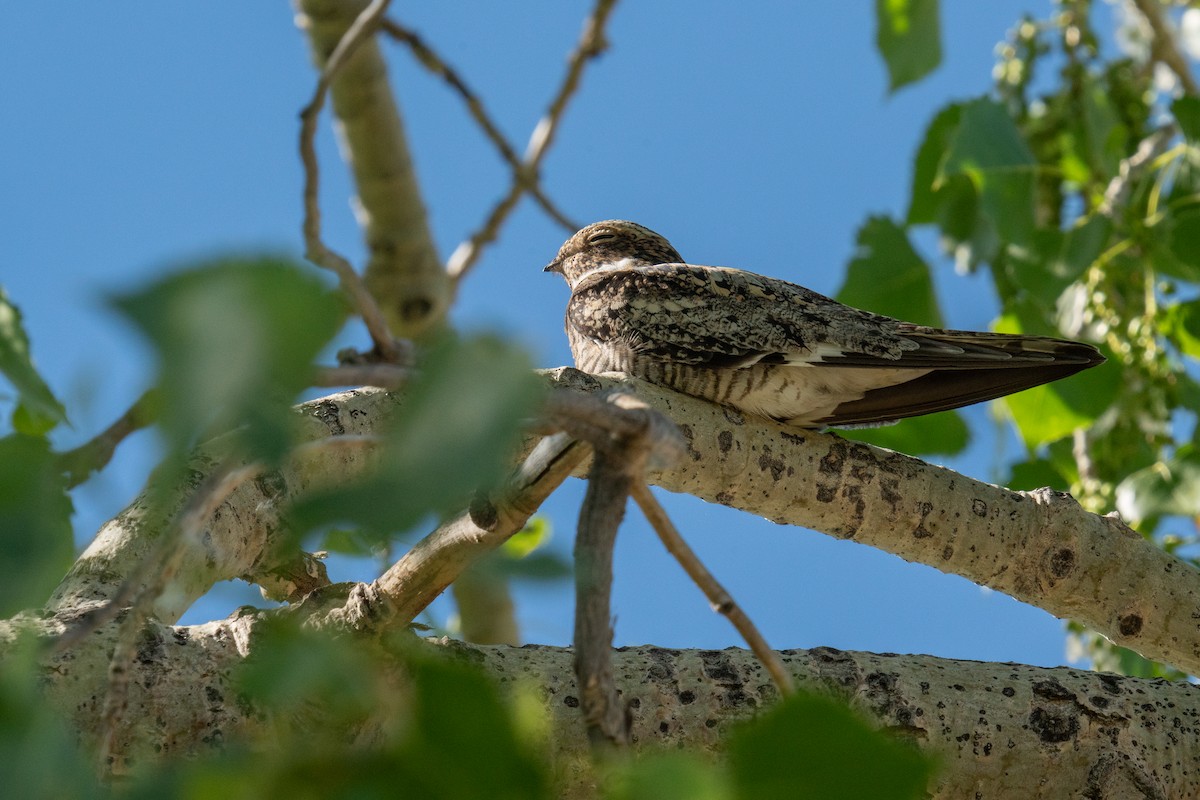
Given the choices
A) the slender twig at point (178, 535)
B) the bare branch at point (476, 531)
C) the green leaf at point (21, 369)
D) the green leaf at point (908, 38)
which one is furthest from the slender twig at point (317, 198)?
the green leaf at point (908, 38)

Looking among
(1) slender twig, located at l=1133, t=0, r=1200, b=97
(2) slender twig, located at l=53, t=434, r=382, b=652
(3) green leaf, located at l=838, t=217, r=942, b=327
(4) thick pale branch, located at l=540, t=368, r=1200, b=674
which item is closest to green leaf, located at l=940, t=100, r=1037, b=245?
(3) green leaf, located at l=838, t=217, r=942, b=327

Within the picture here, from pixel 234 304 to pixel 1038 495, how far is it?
2.14 metres

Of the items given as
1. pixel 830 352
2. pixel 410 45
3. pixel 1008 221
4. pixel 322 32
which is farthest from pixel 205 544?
pixel 322 32

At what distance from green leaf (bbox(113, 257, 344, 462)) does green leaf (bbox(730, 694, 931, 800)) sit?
0.28m

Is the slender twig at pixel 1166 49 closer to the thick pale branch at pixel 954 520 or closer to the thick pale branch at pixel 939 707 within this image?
the thick pale branch at pixel 954 520

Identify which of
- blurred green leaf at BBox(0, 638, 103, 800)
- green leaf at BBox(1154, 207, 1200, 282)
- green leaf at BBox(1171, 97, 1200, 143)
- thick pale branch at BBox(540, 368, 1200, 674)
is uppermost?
green leaf at BBox(1171, 97, 1200, 143)

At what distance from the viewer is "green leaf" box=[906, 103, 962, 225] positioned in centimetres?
342

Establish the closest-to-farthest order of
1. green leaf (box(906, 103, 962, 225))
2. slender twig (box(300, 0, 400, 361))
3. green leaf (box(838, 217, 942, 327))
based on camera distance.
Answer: slender twig (box(300, 0, 400, 361)) < green leaf (box(838, 217, 942, 327)) < green leaf (box(906, 103, 962, 225))

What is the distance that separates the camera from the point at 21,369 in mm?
936

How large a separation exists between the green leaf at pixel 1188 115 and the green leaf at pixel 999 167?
420 millimetres

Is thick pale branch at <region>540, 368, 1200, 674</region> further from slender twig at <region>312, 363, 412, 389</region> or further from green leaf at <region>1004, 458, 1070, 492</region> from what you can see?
slender twig at <region>312, 363, 412, 389</region>

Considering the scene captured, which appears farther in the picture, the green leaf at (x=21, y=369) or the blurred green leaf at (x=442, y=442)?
the green leaf at (x=21, y=369)

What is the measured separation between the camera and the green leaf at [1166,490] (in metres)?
2.78

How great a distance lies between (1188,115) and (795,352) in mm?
1306
